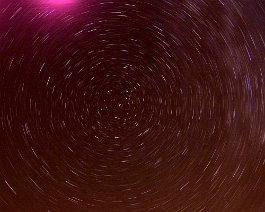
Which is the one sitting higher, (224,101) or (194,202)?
(224,101)

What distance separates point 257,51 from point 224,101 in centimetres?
19

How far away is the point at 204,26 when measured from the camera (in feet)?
5.05

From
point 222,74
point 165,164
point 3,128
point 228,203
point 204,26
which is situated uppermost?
point 204,26

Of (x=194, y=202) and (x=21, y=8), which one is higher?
(x=21, y=8)

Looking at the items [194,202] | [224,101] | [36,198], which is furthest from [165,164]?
[36,198]

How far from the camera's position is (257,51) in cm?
157

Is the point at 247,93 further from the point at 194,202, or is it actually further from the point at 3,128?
the point at 3,128

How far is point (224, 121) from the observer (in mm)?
1560

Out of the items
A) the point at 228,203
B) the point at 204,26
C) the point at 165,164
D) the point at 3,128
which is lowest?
the point at 228,203

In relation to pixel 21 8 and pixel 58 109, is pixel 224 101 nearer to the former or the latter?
pixel 58 109

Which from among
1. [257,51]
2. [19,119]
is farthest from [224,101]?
[19,119]

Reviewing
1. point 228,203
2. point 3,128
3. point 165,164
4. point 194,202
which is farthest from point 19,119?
point 228,203

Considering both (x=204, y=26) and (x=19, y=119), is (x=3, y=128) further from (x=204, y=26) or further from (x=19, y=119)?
(x=204, y=26)

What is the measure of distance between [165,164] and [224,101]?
0.85 feet
